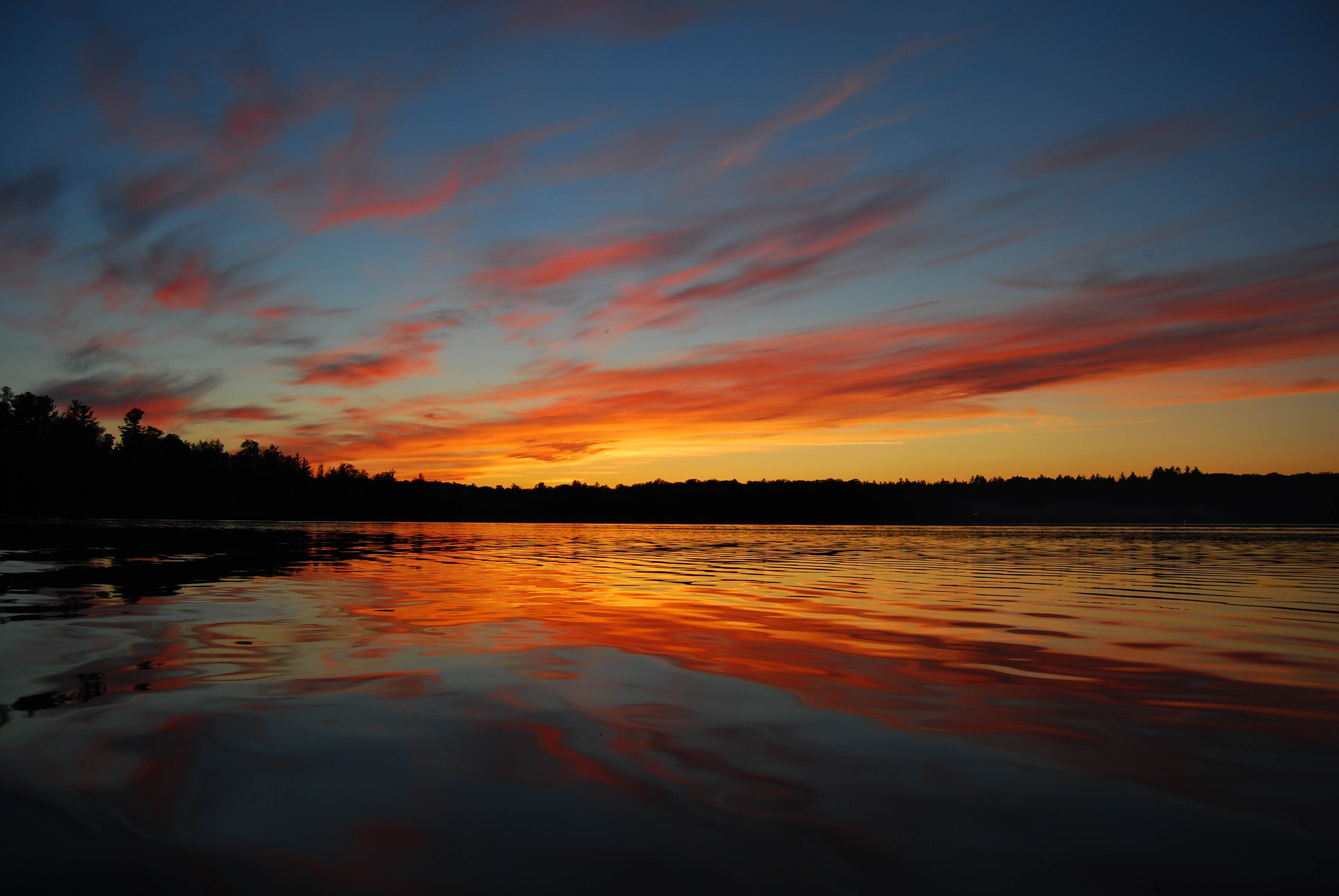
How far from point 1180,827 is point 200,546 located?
4670 cm

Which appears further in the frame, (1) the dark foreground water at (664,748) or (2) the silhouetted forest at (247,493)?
(2) the silhouetted forest at (247,493)

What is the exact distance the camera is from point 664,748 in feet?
19.8

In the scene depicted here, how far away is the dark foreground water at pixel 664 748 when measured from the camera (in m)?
3.96

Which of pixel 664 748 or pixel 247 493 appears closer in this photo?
pixel 664 748

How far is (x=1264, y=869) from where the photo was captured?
12.7ft

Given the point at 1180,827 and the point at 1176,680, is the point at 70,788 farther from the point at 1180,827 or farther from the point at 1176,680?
the point at 1176,680

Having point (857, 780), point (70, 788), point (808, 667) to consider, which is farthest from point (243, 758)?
point (808, 667)

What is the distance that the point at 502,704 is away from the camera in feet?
24.1

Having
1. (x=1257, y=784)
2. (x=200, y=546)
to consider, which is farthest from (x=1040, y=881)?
(x=200, y=546)

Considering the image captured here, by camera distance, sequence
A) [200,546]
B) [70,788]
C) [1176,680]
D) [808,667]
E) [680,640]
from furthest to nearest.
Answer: [200,546], [680,640], [808,667], [1176,680], [70,788]

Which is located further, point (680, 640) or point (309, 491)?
point (309, 491)

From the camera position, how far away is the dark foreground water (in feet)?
13.0

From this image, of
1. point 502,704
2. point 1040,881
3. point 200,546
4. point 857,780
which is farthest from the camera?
point 200,546

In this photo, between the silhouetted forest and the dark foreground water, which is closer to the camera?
the dark foreground water
